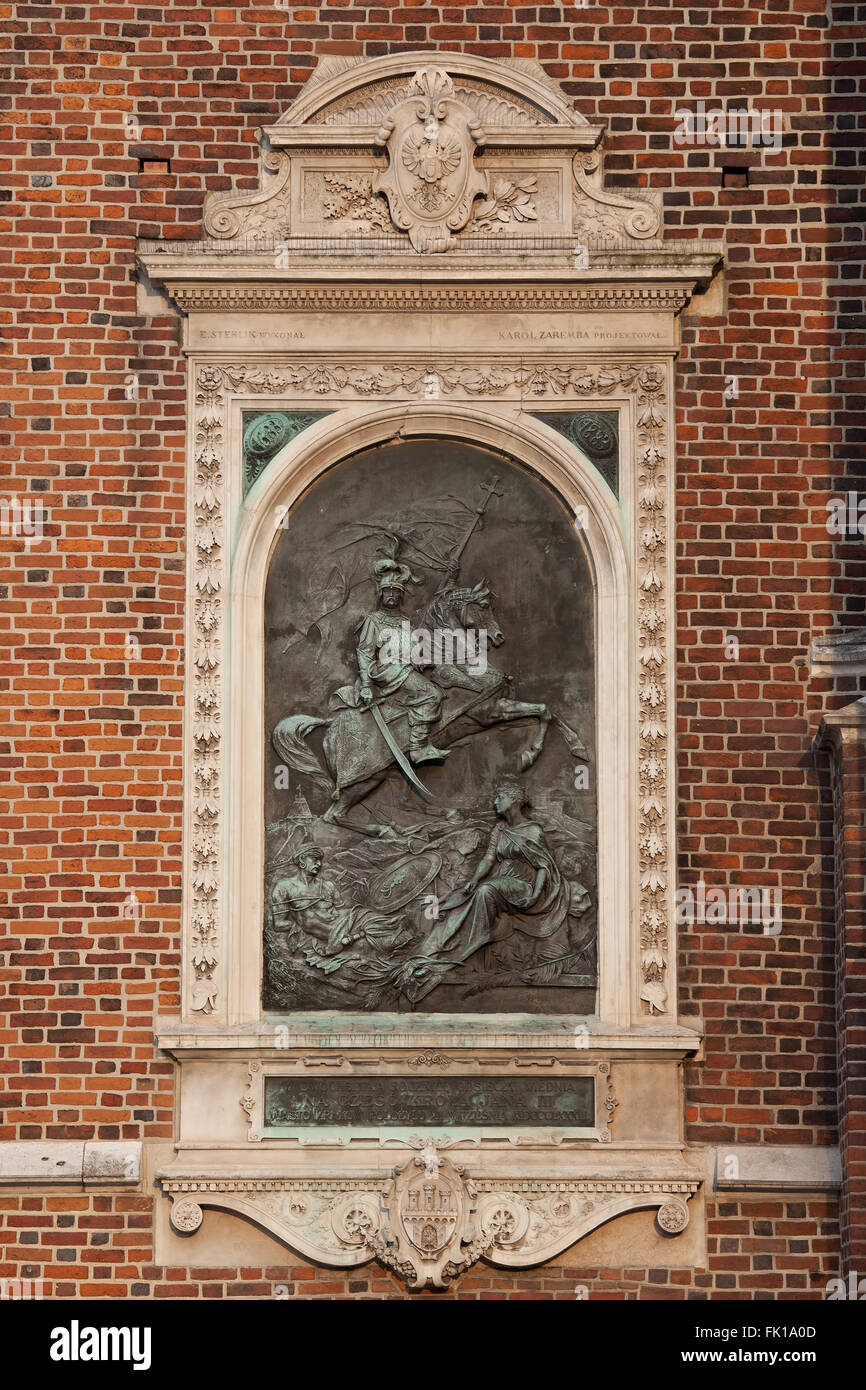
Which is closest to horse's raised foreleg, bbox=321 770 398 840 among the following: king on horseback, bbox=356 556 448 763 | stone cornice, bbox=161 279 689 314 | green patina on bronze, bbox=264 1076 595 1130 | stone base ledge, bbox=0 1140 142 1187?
king on horseback, bbox=356 556 448 763

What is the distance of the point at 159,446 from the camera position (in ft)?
41.7

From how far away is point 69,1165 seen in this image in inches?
470

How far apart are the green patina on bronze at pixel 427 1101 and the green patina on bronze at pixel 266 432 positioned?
10.4 feet

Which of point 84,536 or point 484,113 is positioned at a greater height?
point 484,113

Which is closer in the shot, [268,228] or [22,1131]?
[22,1131]

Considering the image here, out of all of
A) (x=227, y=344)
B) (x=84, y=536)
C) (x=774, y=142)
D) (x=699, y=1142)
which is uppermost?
(x=774, y=142)

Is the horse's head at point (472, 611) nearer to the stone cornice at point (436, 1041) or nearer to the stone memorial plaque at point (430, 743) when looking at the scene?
the stone memorial plaque at point (430, 743)

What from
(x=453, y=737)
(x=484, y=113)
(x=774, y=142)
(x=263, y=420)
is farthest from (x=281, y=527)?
(x=774, y=142)

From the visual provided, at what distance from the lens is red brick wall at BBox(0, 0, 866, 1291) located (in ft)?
40.0

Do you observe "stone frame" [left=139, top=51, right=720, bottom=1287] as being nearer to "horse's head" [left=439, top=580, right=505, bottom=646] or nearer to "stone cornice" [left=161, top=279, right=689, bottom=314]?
"stone cornice" [left=161, top=279, right=689, bottom=314]

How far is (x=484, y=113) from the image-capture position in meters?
12.9

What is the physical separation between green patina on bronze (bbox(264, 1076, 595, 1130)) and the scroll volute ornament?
4.44m
